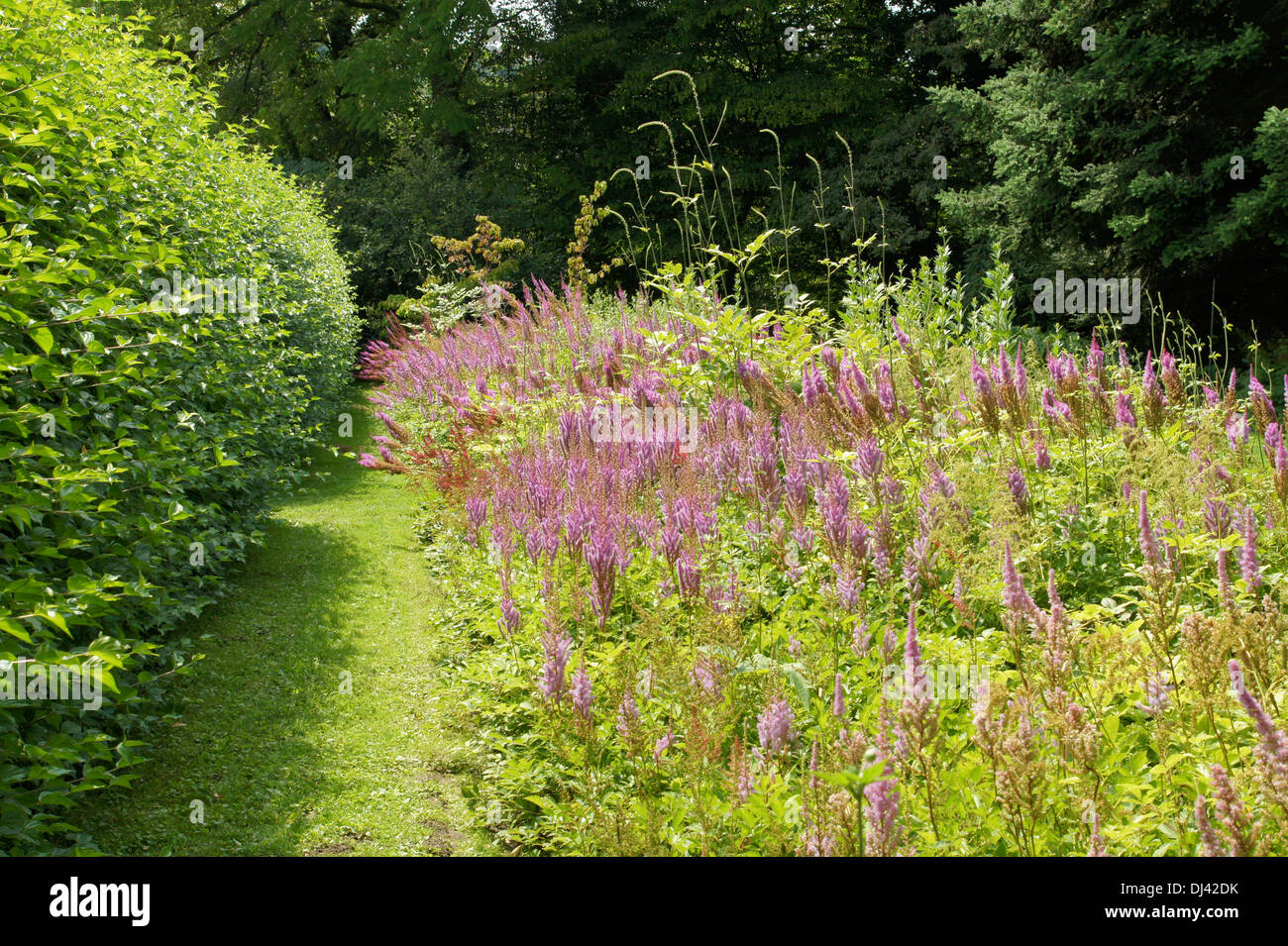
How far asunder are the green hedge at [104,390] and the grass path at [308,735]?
0.24 m

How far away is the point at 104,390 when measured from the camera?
380 cm

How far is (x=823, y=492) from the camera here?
3676mm

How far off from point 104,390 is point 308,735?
→ 5.94 ft

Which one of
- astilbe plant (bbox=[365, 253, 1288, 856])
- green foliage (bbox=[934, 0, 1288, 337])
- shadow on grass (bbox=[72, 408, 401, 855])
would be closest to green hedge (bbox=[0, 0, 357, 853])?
shadow on grass (bbox=[72, 408, 401, 855])

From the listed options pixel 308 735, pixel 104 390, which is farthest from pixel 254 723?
pixel 104 390

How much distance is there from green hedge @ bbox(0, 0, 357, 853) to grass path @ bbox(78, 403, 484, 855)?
0.24m

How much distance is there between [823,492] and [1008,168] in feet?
36.8

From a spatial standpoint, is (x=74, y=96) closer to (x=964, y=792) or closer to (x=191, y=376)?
(x=191, y=376)

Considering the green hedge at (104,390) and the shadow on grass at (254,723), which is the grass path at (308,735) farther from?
the green hedge at (104,390)

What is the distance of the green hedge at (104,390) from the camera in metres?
2.98

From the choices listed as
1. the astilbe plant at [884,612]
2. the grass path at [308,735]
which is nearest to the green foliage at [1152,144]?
the astilbe plant at [884,612]

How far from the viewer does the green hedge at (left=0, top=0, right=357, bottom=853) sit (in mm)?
2980

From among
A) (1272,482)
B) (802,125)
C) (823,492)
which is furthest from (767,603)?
(802,125)

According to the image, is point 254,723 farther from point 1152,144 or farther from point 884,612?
point 1152,144
